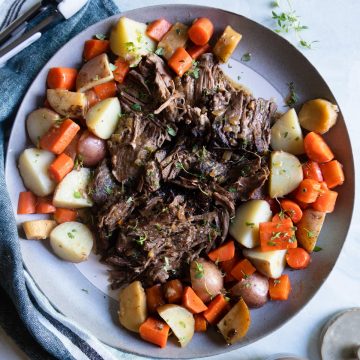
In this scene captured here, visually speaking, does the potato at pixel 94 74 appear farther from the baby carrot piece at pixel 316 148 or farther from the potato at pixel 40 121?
the baby carrot piece at pixel 316 148

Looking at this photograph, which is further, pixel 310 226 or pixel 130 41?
pixel 310 226

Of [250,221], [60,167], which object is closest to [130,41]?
[60,167]

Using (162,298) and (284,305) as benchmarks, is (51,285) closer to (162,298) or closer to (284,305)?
(162,298)

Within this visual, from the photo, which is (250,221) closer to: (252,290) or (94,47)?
(252,290)

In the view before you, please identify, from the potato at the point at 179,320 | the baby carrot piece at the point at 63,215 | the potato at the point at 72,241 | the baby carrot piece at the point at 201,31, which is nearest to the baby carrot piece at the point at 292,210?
the potato at the point at 179,320

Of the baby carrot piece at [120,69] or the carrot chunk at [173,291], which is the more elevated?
the baby carrot piece at [120,69]
